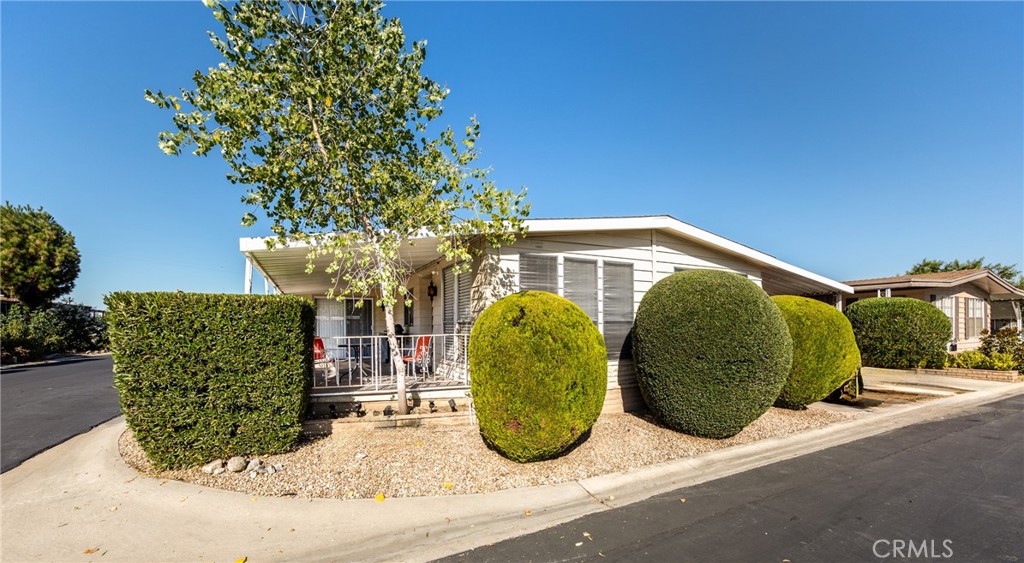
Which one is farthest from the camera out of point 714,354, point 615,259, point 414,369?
point 615,259

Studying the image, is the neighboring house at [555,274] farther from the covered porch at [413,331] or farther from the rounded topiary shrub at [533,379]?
the rounded topiary shrub at [533,379]

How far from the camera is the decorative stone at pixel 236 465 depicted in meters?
4.72

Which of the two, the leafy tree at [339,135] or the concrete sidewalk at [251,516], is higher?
the leafy tree at [339,135]

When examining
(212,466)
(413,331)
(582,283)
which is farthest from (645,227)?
(212,466)

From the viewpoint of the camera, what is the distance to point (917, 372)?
13.3 meters

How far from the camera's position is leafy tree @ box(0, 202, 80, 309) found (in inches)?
723

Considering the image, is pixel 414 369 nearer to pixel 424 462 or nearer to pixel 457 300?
pixel 457 300

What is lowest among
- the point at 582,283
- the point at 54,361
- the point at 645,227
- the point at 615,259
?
the point at 54,361

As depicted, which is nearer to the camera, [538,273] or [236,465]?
[236,465]

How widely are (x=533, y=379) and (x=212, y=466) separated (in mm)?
3809

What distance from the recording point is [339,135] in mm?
5793

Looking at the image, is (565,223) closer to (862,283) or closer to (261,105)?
(261,105)

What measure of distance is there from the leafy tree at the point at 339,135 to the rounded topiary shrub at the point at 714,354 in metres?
2.76

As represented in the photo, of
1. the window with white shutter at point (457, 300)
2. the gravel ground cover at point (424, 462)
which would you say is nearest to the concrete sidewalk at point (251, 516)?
the gravel ground cover at point (424, 462)
